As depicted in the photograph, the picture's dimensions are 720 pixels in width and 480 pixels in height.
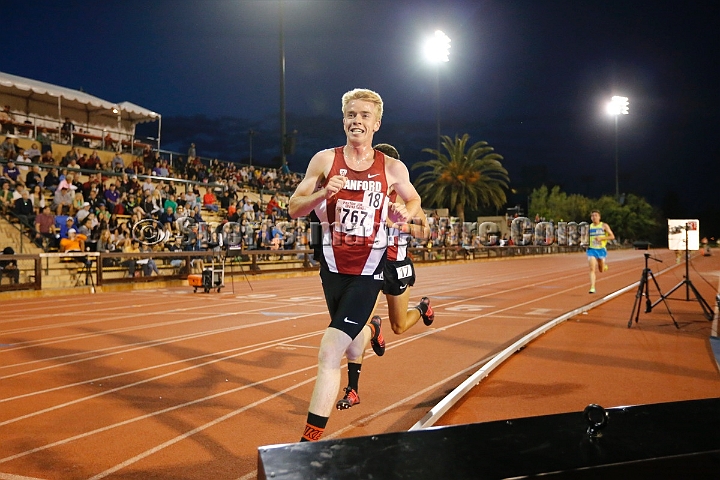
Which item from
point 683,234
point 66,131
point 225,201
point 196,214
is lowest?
point 683,234

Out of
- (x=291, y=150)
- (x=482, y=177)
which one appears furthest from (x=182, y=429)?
(x=482, y=177)

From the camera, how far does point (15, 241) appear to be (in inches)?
664

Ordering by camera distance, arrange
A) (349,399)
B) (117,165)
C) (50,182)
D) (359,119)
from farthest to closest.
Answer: (117,165)
(50,182)
(349,399)
(359,119)

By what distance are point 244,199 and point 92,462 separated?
21102mm

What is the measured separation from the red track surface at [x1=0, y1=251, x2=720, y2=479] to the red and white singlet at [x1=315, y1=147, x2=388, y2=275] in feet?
4.63

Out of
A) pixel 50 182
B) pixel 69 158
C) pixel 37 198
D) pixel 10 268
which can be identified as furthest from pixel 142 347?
pixel 69 158

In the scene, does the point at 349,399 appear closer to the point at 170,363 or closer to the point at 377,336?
the point at 377,336

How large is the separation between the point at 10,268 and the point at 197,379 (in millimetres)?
11654

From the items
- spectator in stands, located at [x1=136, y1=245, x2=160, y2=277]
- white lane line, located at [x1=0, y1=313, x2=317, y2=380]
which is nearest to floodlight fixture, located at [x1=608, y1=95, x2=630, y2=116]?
spectator in stands, located at [x1=136, y1=245, x2=160, y2=277]

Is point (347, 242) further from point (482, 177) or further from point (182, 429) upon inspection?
point (482, 177)

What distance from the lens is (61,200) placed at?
59.1 feet

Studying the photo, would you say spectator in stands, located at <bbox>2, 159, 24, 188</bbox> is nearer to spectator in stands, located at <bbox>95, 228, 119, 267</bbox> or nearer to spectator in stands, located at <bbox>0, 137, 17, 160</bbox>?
spectator in stands, located at <bbox>0, 137, 17, 160</bbox>

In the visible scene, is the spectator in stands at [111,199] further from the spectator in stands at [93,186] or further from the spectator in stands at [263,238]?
the spectator in stands at [263,238]

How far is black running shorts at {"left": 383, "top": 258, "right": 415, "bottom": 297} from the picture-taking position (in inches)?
234
